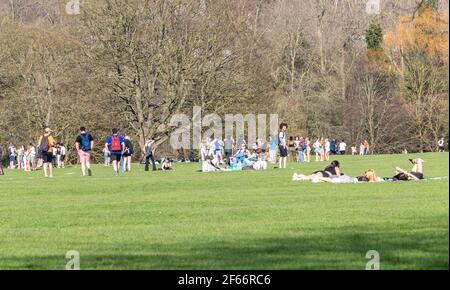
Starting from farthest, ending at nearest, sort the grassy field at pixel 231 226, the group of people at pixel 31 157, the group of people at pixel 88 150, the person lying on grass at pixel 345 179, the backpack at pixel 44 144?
the group of people at pixel 31 157 → the group of people at pixel 88 150 → the backpack at pixel 44 144 → the person lying on grass at pixel 345 179 → the grassy field at pixel 231 226

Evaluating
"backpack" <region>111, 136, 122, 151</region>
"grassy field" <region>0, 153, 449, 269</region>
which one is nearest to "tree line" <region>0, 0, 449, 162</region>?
"backpack" <region>111, 136, 122, 151</region>

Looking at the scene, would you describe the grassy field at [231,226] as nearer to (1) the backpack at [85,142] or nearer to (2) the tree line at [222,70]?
(1) the backpack at [85,142]

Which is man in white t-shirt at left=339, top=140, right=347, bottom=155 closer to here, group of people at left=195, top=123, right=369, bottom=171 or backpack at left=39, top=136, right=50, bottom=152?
group of people at left=195, top=123, right=369, bottom=171

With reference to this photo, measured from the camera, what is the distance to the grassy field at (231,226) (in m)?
13.9

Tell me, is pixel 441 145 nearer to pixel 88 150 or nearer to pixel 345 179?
pixel 88 150

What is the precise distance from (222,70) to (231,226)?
193 feet

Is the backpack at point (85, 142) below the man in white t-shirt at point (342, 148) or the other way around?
the other way around

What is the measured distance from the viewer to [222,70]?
77.4 m

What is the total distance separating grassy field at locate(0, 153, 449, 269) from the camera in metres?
13.9

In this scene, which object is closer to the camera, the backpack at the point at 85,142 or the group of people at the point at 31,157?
the backpack at the point at 85,142

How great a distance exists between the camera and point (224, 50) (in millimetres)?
77562

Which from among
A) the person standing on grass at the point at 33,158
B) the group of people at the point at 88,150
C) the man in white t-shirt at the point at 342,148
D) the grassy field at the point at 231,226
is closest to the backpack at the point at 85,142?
the group of people at the point at 88,150

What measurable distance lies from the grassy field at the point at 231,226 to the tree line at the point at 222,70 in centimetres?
3161

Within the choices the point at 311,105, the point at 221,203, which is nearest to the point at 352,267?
the point at 221,203
